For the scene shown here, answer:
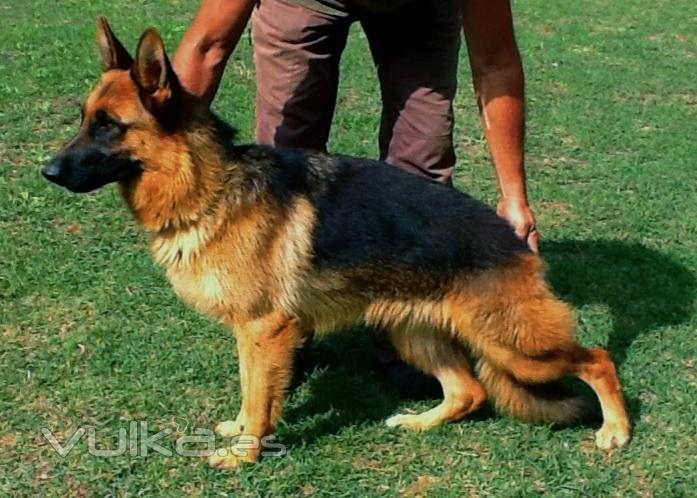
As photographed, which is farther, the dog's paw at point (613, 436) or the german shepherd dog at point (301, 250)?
the dog's paw at point (613, 436)

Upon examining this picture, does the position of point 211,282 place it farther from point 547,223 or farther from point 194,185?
point 547,223

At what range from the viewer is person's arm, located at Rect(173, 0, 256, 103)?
13.5ft

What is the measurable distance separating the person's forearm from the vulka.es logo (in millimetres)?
1582

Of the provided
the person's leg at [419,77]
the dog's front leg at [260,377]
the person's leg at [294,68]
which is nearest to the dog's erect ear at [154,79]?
the person's leg at [294,68]

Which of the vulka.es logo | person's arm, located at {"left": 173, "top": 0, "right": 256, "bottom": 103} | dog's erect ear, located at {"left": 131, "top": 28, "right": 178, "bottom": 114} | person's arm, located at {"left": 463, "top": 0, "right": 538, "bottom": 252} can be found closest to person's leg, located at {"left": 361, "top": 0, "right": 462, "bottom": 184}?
person's arm, located at {"left": 463, "top": 0, "right": 538, "bottom": 252}

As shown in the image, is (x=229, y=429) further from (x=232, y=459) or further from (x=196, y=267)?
(x=196, y=267)

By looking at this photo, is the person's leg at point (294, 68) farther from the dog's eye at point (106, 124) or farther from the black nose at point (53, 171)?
the black nose at point (53, 171)

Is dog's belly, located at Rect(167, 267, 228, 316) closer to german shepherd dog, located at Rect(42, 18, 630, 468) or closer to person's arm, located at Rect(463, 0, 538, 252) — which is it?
german shepherd dog, located at Rect(42, 18, 630, 468)

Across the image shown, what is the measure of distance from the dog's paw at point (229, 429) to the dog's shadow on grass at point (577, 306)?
224 millimetres

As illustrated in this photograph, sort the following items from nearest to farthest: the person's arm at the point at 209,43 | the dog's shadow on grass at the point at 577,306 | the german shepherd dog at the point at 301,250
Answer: the german shepherd dog at the point at 301,250, the person's arm at the point at 209,43, the dog's shadow on grass at the point at 577,306

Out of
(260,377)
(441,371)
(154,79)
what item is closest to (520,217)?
(441,371)

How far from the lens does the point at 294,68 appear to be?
4.35 metres

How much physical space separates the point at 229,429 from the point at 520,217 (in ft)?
5.24

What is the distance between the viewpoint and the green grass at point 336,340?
3.99 meters
